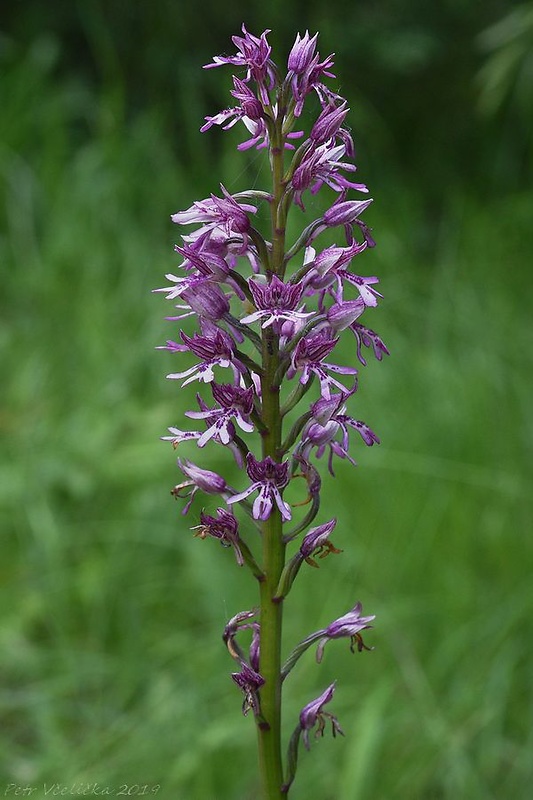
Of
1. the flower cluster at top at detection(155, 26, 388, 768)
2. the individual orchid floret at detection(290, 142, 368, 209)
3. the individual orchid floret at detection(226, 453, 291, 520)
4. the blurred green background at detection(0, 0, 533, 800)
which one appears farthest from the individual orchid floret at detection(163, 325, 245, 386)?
the blurred green background at detection(0, 0, 533, 800)

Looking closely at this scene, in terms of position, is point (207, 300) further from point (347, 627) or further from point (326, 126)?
point (347, 627)

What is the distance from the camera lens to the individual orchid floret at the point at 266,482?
158 cm

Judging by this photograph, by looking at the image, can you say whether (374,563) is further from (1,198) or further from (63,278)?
(1,198)

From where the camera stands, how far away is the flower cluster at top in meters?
1.62

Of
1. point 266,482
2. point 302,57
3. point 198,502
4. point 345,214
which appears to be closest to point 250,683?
point 266,482

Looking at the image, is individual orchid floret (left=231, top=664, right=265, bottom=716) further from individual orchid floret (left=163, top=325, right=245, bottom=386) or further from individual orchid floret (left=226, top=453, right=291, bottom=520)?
individual orchid floret (left=163, top=325, right=245, bottom=386)

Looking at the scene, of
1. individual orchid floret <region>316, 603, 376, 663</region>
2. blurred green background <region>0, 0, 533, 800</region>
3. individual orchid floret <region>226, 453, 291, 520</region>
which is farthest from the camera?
blurred green background <region>0, 0, 533, 800</region>

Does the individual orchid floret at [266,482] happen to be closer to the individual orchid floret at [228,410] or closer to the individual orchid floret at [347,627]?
the individual orchid floret at [228,410]

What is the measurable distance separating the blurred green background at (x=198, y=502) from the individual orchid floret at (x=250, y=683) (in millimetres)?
1569

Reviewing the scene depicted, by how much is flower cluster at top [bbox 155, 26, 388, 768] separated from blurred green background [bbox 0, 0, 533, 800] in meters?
1.59

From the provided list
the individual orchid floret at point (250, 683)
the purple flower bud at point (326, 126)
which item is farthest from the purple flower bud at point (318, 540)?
the purple flower bud at point (326, 126)

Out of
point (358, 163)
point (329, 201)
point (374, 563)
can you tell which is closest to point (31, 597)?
point (374, 563)

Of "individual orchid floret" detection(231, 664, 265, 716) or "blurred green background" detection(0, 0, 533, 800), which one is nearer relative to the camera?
"individual orchid floret" detection(231, 664, 265, 716)

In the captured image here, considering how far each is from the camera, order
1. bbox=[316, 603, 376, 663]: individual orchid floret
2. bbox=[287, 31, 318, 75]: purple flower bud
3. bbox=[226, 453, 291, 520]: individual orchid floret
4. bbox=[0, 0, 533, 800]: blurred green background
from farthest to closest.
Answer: bbox=[0, 0, 533, 800]: blurred green background
bbox=[316, 603, 376, 663]: individual orchid floret
bbox=[287, 31, 318, 75]: purple flower bud
bbox=[226, 453, 291, 520]: individual orchid floret
